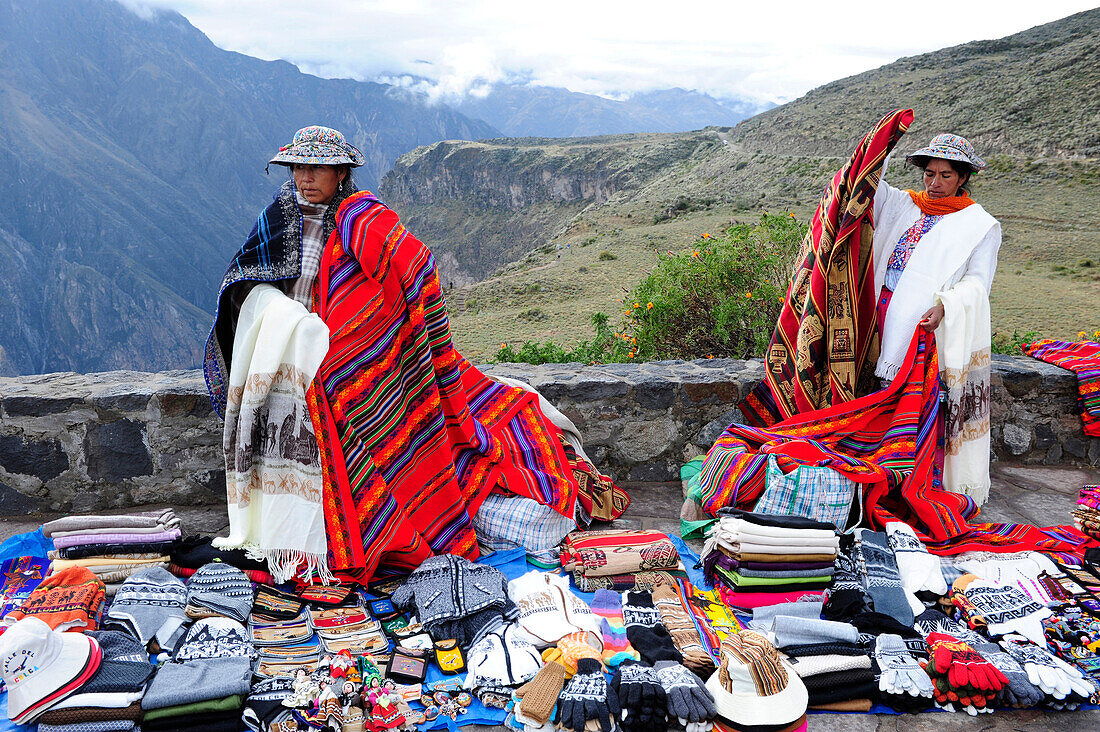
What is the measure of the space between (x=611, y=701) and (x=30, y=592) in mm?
2367

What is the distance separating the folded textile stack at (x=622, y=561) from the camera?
10.2 feet

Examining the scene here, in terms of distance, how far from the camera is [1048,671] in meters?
2.47

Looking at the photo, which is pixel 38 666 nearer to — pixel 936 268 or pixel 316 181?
pixel 316 181

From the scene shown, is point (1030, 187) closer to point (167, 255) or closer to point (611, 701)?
point (611, 701)

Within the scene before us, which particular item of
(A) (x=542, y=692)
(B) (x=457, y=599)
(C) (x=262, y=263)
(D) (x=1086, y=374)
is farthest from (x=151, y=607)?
(D) (x=1086, y=374)

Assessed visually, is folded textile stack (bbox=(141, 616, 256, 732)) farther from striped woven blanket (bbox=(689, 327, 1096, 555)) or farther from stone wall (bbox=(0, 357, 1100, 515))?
striped woven blanket (bbox=(689, 327, 1096, 555))

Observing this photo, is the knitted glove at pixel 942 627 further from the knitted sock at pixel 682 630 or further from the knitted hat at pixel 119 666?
the knitted hat at pixel 119 666

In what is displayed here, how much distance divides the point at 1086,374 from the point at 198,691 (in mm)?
4848

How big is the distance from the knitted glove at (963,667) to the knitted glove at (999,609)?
0.29 metres

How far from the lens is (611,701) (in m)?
2.29

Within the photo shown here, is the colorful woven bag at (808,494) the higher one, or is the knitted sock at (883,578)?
the colorful woven bag at (808,494)

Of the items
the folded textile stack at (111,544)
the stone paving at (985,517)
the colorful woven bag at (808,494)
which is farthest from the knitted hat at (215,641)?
the colorful woven bag at (808,494)

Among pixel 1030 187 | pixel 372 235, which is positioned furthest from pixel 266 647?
pixel 1030 187

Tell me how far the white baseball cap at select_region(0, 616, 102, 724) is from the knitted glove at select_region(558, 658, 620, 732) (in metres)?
1.51
